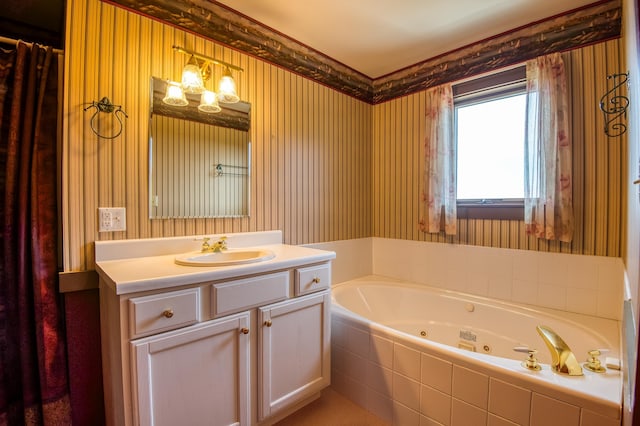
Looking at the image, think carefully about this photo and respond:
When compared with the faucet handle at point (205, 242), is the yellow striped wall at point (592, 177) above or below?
above

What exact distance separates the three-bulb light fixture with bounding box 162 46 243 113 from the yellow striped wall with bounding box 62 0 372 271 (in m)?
0.12

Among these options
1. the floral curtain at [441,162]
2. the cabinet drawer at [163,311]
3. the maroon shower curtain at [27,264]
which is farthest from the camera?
the floral curtain at [441,162]

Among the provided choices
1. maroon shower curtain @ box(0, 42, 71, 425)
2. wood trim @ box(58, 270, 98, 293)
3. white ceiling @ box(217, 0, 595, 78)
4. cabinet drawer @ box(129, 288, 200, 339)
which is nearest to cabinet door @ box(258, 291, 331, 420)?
cabinet drawer @ box(129, 288, 200, 339)

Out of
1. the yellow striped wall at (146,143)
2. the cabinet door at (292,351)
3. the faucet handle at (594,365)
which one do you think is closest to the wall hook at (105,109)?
the yellow striped wall at (146,143)

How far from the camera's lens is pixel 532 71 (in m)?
2.03

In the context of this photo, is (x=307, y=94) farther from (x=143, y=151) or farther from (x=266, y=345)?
(x=266, y=345)

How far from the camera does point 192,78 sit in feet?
5.49

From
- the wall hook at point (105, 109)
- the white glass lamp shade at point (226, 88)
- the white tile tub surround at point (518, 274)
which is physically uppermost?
the white glass lamp shade at point (226, 88)

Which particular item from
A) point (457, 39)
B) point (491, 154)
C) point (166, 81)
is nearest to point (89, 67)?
point (166, 81)

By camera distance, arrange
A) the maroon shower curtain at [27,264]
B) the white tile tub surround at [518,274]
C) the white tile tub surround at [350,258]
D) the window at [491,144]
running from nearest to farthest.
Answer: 1. the maroon shower curtain at [27,264]
2. the white tile tub surround at [518,274]
3. the window at [491,144]
4. the white tile tub surround at [350,258]

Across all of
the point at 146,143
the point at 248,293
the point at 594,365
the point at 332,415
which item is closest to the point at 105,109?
the point at 146,143

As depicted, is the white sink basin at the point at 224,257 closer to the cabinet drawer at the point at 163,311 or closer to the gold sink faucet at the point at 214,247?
the gold sink faucet at the point at 214,247

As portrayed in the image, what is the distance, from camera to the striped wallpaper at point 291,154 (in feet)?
4.89

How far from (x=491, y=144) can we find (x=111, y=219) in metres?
2.58
